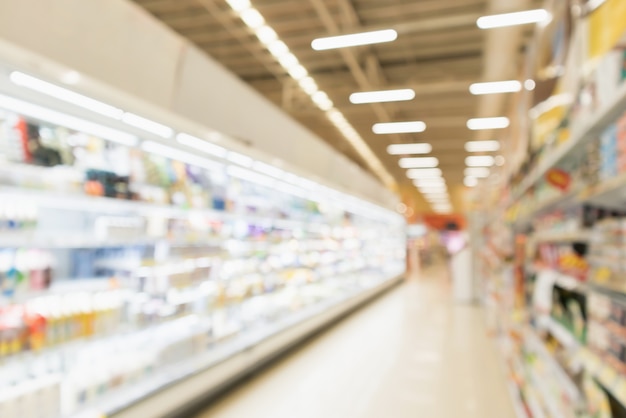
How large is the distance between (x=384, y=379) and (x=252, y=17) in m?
4.25

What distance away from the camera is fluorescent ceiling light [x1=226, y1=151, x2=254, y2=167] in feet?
12.8

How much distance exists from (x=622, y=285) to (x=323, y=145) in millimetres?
6058

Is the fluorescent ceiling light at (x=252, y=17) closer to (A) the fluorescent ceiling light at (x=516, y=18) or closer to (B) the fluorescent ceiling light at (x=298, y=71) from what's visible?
(B) the fluorescent ceiling light at (x=298, y=71)

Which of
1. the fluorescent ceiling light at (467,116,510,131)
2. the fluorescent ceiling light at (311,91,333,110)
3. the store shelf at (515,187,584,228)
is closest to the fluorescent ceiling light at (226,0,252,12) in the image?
the fluorescent ceiling light at (311,91,333,110)

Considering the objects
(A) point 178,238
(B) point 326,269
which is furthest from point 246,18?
(B) point 326,269

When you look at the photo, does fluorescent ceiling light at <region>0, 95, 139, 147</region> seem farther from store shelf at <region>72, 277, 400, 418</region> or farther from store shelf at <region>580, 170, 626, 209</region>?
store shelf at <region>580, 170, 626, 209</region>

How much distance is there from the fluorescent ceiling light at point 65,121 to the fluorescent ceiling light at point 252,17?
100 inches

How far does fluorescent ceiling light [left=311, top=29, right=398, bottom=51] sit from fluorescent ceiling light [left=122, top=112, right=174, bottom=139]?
98.9 inches

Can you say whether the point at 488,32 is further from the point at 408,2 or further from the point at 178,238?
the point at 178,238

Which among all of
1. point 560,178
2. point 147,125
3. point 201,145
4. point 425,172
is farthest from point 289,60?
point 425,172

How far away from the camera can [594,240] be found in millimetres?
1697

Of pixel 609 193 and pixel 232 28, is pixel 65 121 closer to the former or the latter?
pixel 609 193

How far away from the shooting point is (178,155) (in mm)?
3574

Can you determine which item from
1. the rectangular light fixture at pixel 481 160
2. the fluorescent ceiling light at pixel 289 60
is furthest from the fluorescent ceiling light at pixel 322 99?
the rectangular light fixture at pixel 481 160
